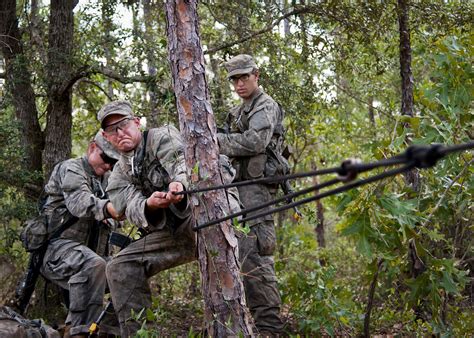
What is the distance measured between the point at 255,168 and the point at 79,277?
1.93 meters

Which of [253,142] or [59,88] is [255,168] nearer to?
[253,142]

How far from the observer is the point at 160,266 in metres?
5.62

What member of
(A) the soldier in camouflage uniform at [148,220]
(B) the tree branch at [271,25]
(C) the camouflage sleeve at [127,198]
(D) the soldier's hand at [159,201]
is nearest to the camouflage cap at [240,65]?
(A) the soldier in camouflage uniform at [148,220]

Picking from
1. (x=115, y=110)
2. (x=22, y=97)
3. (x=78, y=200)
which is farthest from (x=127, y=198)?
(x=22, y=97)

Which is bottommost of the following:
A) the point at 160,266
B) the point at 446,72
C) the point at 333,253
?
the point at 333,253

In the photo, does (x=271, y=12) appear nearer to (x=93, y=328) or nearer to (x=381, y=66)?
(x=381, y=66)

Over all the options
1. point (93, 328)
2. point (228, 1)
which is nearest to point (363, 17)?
point (228, 1)

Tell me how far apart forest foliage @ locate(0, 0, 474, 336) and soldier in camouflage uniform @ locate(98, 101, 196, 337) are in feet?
0.83

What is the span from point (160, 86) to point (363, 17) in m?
2.42

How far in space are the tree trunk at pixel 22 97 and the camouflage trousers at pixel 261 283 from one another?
9.59ft

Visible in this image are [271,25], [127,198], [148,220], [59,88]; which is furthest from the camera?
[271,25]

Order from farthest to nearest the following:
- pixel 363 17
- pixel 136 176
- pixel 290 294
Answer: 1. pixel 363 17
2. pixel 290 294
3. pixel 136 176

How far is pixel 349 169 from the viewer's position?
2.66 metres

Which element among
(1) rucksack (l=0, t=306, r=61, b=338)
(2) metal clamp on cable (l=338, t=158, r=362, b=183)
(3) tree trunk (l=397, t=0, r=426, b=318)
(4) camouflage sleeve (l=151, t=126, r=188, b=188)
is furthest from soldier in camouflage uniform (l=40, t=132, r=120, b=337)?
(2) metal clamp on cable (l=338, t=158, r=362, b=183)
